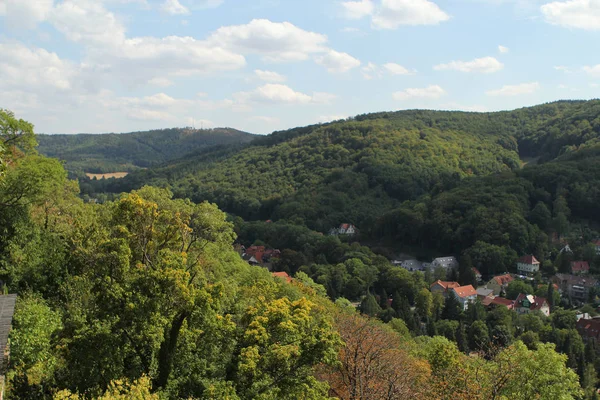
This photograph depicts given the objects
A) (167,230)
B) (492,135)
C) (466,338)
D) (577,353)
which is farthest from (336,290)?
(492,135)

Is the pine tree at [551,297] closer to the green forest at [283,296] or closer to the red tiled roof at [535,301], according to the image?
the green forest at [283,296]

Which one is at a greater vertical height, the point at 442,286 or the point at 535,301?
the point at 442,286

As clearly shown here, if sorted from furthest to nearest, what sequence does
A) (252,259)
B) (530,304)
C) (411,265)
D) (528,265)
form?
1. (411,265)
2. (252,259)
3. (528,265)
4. (530,304)

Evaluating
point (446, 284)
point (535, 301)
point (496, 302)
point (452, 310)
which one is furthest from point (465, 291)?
point (452, 310)

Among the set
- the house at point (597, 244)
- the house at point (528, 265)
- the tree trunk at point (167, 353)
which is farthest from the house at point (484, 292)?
the tree trunk at point (167, 353)

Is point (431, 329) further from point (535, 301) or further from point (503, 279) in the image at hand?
point (503, 279)

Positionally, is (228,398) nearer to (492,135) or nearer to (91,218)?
(91,218)
